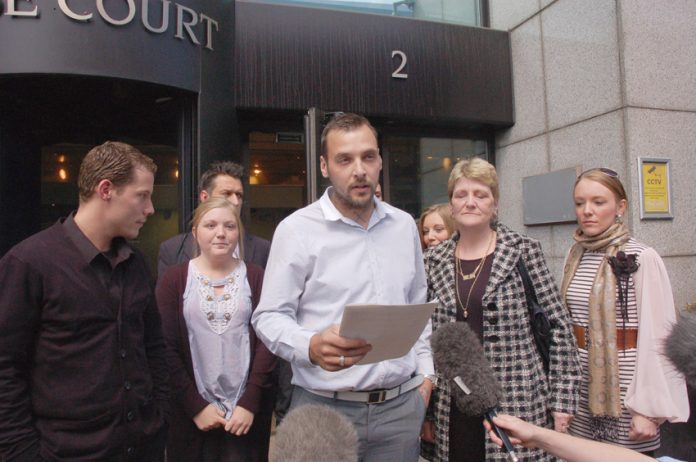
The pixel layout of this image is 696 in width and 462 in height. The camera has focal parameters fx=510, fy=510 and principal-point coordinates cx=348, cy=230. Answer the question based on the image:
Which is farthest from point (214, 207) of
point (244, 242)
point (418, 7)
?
point (418, 7)

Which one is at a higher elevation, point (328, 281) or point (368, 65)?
point (368, 65)

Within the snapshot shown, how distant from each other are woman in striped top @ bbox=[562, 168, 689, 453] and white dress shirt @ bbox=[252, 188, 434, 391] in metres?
1.14

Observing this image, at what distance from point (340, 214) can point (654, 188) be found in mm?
4459

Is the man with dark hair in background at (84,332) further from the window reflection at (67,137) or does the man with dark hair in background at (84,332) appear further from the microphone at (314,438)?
the window reflection at (67,137)

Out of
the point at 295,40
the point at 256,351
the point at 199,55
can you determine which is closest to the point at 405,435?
the point at 256,351

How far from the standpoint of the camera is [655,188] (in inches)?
208

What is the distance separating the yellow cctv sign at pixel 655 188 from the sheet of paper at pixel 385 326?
14.8ft

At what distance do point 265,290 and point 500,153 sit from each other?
5832 millimetres

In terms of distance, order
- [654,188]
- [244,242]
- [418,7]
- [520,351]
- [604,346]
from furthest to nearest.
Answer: [418,7] < [654,188] < [244,242] < [604,346] < [520,351]

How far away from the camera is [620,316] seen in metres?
2.73

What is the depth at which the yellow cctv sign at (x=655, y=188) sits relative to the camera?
523 cm

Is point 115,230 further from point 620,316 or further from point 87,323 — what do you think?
point 620,316

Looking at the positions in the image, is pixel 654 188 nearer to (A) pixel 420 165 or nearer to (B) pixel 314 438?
(A) pixel 420 165

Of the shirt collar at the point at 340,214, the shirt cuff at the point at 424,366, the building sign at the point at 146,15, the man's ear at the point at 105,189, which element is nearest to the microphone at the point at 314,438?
the shirt collar at the point at 340,214
